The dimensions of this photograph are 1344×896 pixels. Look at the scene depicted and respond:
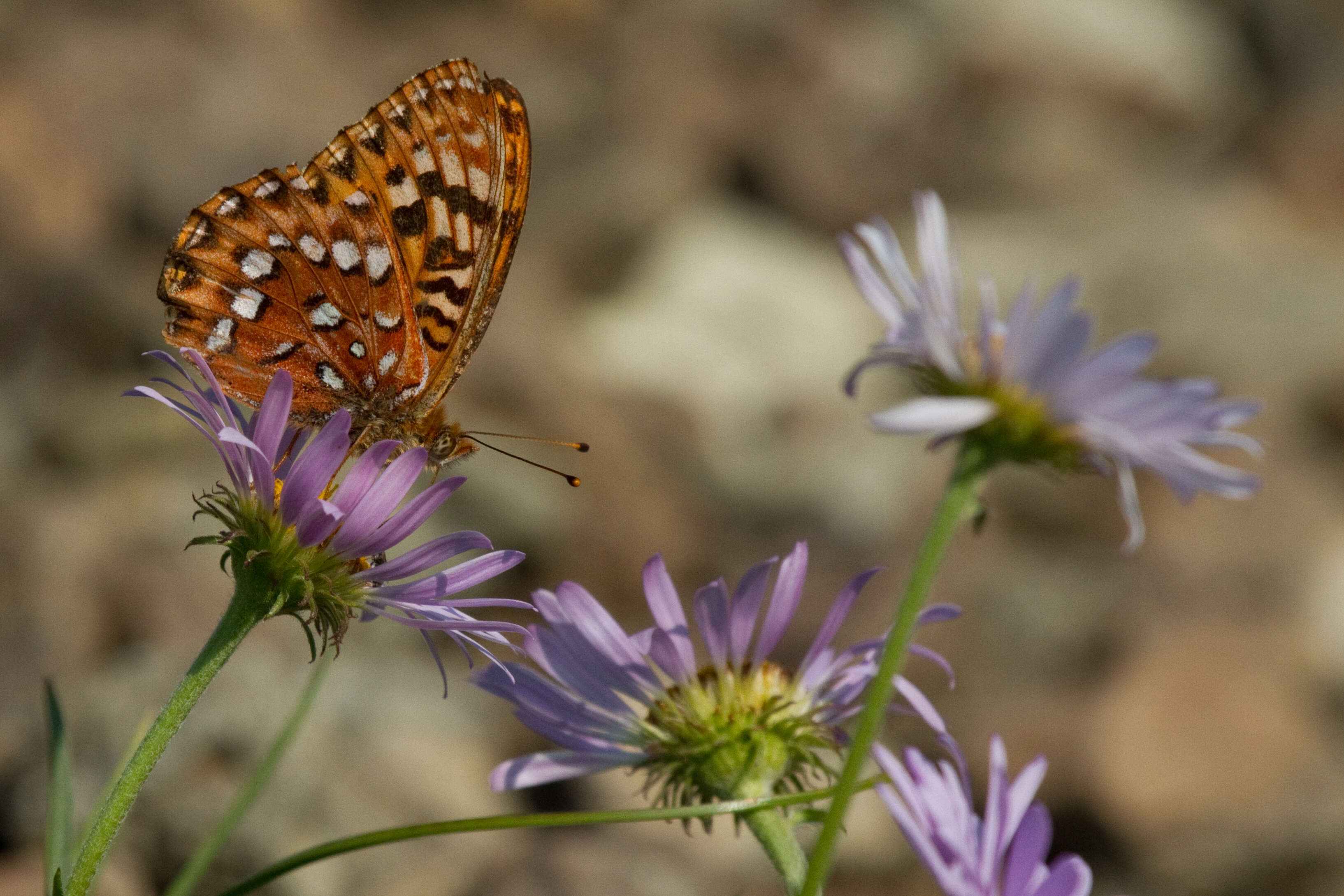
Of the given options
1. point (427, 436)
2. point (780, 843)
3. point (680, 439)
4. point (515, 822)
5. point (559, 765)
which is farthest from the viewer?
point (680, 439)

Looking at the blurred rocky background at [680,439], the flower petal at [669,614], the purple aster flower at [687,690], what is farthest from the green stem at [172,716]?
the blurred rocky background at [680,439]

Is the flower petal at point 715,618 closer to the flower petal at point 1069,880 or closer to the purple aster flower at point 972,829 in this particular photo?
the purple aster flower at point 972,829

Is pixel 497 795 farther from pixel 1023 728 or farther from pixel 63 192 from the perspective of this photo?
pixel 63 192

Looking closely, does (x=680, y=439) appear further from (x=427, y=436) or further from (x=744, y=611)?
(x=744, y=611)

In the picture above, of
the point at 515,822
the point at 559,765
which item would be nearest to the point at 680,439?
the point at 559,765

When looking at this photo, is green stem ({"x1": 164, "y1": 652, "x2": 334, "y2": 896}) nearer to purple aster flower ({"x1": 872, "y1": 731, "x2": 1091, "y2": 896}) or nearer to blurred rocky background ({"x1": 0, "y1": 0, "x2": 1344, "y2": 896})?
purple aster flower ({"x1": 872, "y1": 731, "x2": 1091, "y2": 896})

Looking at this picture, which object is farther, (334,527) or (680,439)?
(680,439)

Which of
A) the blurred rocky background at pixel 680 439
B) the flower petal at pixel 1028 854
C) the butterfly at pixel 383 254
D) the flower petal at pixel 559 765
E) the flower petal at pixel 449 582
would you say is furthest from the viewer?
the blurred rocky background at pixel 680 439
